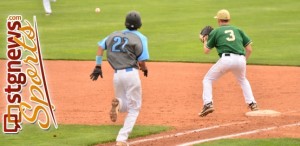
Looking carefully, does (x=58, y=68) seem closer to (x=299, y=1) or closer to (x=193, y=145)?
(x=193, y=145)

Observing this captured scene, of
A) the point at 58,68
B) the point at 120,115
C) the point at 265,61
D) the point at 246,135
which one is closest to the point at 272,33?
the point at 265,61

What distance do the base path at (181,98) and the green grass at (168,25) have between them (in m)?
2.15

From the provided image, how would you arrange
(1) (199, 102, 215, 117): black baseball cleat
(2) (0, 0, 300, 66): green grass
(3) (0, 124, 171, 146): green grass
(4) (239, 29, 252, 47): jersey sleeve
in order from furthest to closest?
(2) (0, 0, 300, 66): green grass
(4) (239, 29, 252, 47): jersey sleeve
(1) (199, 102, 215, 117): black baseball cleat
(3) (0, 124, 171, 146): green grass

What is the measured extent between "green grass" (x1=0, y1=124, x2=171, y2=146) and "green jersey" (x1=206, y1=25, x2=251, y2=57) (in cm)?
199

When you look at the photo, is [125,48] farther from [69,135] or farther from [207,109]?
[207,109]

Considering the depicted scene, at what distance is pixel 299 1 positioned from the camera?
38375 mm

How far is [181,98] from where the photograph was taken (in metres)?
17.0

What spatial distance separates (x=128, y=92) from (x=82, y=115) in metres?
3.16

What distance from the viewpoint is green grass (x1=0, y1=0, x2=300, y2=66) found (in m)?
24.6

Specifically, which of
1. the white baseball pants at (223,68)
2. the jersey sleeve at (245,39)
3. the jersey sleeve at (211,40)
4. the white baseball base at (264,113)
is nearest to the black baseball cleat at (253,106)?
the white baseball base at (264,113)

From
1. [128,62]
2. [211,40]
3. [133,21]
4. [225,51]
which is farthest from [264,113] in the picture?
[133,21]

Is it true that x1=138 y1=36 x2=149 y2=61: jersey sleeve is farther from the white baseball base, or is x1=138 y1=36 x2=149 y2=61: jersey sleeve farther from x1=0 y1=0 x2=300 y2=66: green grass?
x1=0 y1=0 x2=300 y2=66: green grass

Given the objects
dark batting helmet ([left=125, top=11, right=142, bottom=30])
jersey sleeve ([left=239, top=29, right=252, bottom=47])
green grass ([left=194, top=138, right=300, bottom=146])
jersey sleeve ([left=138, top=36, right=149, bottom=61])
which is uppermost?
dark batting helmet ([left=125, top=11, right=142, bottom=30])

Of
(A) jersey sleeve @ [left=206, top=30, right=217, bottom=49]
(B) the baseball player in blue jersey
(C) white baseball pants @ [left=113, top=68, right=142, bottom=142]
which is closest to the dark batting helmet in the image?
(B) the baseball player in blue jersey
